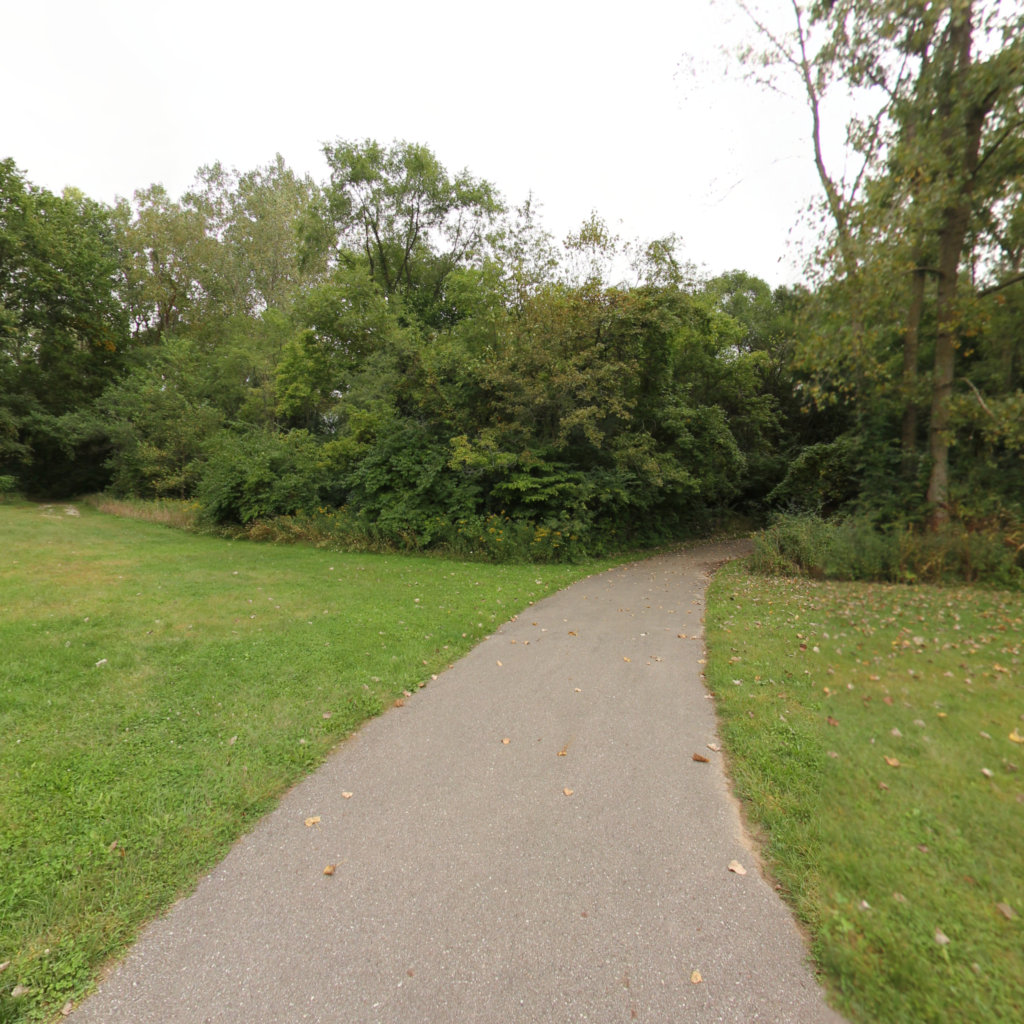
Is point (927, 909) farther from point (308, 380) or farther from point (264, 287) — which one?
point (264, 287)

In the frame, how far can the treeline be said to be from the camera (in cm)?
1300

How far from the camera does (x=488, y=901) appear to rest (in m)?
2.35

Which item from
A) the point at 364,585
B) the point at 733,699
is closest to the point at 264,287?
the point at 364,585

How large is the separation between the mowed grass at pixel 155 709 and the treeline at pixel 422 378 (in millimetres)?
5346

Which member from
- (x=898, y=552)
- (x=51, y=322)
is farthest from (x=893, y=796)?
(x=51, y=322)

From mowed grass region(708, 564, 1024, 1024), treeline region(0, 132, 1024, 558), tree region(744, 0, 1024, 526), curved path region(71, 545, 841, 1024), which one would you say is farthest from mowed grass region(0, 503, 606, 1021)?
tree region(744, 0, 1024, 526)

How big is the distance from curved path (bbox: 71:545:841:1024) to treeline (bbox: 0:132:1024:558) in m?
9.26

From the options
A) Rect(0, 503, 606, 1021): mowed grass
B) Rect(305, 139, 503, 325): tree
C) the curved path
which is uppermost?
Rect(305, 139, 503, 325): tree

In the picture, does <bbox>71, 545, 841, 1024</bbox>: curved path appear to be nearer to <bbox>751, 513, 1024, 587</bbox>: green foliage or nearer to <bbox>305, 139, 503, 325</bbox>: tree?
<bbox>751, 513, 1024, 587</bbox>: green foliage

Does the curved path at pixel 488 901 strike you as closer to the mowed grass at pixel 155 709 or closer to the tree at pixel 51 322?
the mowed grass at pixel 155 709

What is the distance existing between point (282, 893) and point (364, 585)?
271 inches

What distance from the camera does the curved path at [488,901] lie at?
189cm

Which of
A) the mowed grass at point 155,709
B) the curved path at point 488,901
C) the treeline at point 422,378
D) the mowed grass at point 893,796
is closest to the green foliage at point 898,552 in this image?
the treeline at point 422,378

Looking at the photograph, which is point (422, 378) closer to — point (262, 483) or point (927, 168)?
point (262, 483)
